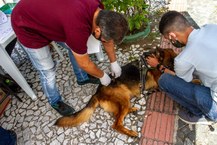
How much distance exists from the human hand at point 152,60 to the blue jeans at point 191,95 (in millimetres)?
279

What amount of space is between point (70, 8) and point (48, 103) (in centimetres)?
178

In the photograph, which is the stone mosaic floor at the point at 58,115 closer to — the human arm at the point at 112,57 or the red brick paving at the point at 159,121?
the red brick paving at the point at 159,121

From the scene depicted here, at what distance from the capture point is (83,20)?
2.10 meters

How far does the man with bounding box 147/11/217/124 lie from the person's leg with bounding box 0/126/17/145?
1951 mm

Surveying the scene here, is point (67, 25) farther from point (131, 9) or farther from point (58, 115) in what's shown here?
point (131, 9)

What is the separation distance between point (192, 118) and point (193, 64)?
892mm

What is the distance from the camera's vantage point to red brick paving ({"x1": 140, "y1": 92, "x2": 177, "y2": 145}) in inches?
104

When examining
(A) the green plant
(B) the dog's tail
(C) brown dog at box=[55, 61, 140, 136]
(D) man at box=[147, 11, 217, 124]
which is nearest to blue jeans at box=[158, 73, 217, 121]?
(D) man at box=[147, 11, 217, 124]

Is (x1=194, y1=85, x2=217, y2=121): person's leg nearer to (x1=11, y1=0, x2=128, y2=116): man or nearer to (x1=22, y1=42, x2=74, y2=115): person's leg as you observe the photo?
(x1=11, y1=0, x2=128, y2=116): man

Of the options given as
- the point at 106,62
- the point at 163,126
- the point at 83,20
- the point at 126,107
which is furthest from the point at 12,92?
the point at 163,126

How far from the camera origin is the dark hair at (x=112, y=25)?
199cm

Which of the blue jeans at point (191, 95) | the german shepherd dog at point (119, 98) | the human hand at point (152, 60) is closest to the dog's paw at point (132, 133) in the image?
the german shepherd dog at point (119, 98)

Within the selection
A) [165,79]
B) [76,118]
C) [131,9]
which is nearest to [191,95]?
[165,79]

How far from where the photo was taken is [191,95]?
244 cm
